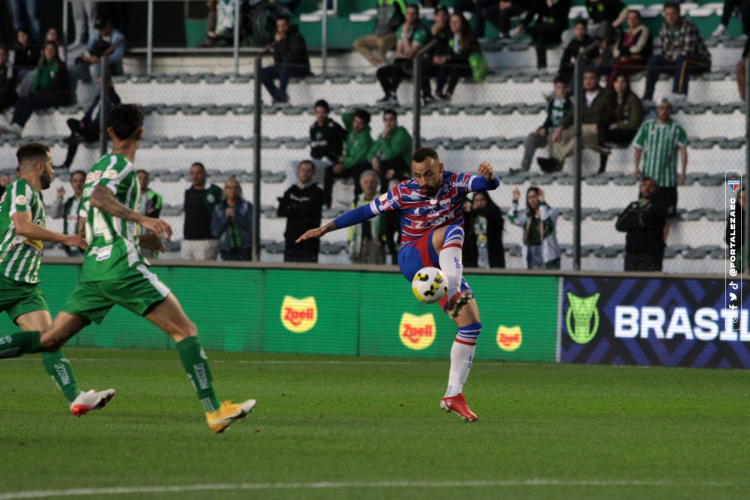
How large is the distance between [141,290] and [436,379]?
563cm

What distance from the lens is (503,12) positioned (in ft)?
67.2

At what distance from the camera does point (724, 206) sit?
616 inches

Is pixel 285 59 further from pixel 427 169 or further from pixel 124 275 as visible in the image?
pixel 124 275

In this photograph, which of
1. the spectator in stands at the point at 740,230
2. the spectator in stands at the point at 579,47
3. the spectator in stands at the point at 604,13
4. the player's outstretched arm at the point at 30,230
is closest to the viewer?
the player's outstretched arm at the point at 30,230

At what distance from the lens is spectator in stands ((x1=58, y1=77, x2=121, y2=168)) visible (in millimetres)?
17328

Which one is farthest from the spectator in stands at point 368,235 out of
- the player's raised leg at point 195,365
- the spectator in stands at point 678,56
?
the player's raised leg at point 195,365

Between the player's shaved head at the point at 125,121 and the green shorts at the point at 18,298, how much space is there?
1.96 m

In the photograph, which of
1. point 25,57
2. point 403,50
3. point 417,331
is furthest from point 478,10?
point 25,57

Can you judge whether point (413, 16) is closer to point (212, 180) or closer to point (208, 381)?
A: point (212, 180)

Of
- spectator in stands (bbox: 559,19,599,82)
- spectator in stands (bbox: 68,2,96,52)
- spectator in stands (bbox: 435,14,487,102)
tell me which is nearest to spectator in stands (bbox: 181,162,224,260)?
spectator in stands (bbox: 435,14,487,102)

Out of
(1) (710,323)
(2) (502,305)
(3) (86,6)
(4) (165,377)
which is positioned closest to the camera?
(4) (165,377)

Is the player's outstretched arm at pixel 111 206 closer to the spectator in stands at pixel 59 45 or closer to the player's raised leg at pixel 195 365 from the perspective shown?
the player's raised leg at pixel 195 365

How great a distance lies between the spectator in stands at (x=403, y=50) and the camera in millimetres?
17656

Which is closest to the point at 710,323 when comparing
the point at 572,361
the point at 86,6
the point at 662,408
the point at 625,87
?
the point at 572,361
